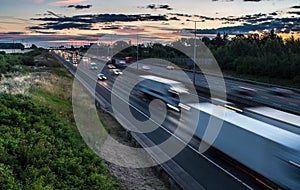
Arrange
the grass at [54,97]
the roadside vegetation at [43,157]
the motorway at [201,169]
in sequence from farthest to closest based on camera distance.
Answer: the grass at [54,97] < the motorway at [201,169] < the roadside vegetation at [43,157]

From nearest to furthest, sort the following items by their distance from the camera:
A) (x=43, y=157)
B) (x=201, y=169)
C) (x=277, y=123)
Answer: (x=43, y=157) < (x=277, y=123) < (x=201, y=169)

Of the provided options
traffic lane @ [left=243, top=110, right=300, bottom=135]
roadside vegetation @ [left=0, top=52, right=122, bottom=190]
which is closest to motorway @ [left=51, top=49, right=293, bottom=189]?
traffic lane @ [left=243, top=110, right=300, bottom=135]

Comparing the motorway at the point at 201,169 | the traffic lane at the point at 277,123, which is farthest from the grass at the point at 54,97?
the traffic lane at the point at 277,123

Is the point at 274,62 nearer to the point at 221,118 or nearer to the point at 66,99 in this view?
the point at 66,99

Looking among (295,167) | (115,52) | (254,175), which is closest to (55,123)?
(254,175)

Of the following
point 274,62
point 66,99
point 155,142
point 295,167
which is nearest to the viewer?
point 295,167

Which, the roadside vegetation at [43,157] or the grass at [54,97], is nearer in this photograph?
the roadside vegetation at [43,157]

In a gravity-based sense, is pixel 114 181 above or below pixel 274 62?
below

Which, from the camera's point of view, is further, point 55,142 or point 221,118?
point 221,118

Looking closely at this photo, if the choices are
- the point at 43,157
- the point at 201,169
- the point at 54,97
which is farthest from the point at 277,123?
the point at 54,97

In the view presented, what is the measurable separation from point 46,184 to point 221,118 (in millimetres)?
10192

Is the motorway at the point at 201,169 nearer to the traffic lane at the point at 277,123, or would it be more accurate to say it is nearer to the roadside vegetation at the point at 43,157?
the traffic lane at the point at 277,123

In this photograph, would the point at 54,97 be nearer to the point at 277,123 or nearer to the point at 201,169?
the point at 201,169

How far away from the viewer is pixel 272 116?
1833 centimetres
